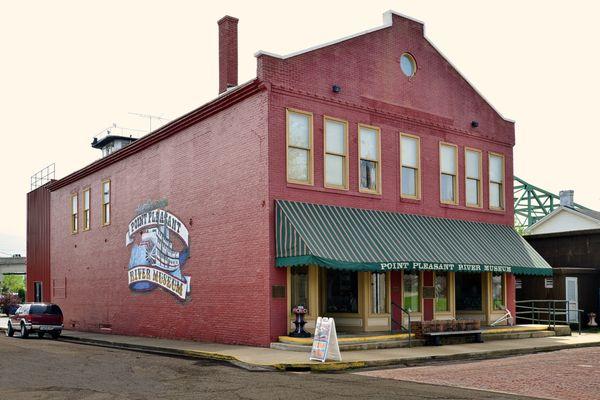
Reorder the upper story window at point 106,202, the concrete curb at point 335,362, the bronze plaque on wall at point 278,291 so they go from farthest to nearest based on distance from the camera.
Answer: the upper story window at point 106,202 → the bronze plaque on wall at point 278,291 → the concrete curb at point 335,362

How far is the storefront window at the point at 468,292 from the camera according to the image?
88.8 feet

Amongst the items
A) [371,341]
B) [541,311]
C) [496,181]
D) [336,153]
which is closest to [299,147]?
[336,153]

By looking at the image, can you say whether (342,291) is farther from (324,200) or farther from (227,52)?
(227,52)

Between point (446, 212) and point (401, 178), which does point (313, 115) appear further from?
point (446, 212)

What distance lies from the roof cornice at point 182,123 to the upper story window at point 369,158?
162 inches

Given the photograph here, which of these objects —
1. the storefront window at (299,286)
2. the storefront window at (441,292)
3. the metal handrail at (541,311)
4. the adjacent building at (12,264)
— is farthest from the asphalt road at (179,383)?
the adjacent building at (12,264)

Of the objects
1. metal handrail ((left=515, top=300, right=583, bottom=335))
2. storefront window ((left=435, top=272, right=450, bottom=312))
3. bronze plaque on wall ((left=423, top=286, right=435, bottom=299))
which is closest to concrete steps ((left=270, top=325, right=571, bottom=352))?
storefront window ((left=435, top=272, right=450, bottom=312))

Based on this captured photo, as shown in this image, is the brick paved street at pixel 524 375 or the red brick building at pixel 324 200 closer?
the brick paved street at pixel 524 375

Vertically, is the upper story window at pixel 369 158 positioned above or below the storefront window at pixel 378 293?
above

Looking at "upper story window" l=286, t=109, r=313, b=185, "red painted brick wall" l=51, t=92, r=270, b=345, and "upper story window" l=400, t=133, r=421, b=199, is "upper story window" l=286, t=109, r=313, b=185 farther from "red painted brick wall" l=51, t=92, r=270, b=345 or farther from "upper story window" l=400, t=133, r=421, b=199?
"upper story window" l=400, t=133, r=421, b=199

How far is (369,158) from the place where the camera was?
2362 centimetres

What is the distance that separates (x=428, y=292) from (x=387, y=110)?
6.41 metres

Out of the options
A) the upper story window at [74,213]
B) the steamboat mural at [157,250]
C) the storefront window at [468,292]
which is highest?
the upper story window at [74,213]

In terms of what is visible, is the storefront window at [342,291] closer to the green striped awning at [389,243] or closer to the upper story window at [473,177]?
the green striped awning at [389,243]
